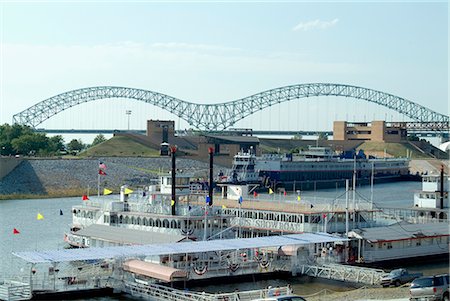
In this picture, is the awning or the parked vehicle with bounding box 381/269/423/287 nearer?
the awning

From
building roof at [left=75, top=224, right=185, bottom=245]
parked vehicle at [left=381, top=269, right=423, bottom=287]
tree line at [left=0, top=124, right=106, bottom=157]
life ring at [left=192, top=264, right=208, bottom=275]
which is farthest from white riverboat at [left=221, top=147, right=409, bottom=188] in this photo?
parked vehicle at [left=381, top=269, right=423, bottom=287]

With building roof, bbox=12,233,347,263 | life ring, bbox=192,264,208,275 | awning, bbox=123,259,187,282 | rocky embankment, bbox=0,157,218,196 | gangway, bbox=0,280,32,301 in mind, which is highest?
rocky embankment, bbox=0,157,218,196

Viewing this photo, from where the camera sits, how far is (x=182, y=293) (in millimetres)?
36031

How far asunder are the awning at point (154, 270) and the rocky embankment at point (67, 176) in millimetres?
53823

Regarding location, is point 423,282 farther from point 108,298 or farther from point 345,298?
point 108,298

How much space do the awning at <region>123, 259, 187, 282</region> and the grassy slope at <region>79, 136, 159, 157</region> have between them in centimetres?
10396

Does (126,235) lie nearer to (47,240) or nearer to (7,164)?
(47,240)

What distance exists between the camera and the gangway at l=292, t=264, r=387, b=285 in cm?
4162

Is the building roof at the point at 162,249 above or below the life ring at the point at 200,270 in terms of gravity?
above

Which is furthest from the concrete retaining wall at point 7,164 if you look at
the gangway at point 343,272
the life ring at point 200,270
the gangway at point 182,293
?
the gangway at point 182,293

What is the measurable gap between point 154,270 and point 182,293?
3.24m

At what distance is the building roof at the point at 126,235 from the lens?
46.2 m

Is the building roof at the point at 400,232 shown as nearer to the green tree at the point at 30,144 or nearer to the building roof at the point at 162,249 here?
the building roof at the point at 162,249

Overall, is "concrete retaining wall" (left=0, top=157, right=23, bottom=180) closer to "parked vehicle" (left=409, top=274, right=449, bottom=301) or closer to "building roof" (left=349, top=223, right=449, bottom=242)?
"building roof" (left=349, top=223, right=449, bottom=242)
